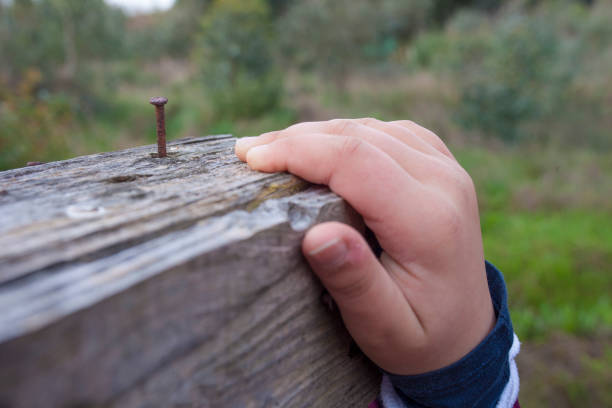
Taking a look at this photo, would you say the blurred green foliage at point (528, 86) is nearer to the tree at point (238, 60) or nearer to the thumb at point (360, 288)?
the tree at point (238, 60)

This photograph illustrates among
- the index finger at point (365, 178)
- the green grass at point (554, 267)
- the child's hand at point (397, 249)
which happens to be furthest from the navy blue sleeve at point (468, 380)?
the green grass at point (554, 267)

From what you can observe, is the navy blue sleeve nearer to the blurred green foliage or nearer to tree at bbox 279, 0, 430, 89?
the blurred green foliage

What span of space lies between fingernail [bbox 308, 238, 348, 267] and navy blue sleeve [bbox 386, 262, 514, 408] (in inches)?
13.6

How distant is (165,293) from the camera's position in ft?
1.54

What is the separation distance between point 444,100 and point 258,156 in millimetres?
11432

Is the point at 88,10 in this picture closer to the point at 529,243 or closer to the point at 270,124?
the point at 270,124

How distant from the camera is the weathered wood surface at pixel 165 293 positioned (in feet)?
1.31

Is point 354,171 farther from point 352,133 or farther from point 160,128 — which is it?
point 160,128

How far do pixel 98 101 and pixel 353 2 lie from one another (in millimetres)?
9288

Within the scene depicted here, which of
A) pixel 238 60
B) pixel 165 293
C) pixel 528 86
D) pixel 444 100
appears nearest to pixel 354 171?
pixel 165 293

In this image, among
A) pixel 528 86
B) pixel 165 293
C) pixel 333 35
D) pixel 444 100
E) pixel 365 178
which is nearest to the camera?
pixel 165 293

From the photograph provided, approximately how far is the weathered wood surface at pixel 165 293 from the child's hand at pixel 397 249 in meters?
0.05

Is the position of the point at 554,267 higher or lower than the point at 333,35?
lower

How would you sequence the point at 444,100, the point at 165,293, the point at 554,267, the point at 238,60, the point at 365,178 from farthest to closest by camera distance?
1. the point at 238,60
2. the point at 444,100
3. the point at 554,267
4. the point at 365,178
5. the point at 165,293
